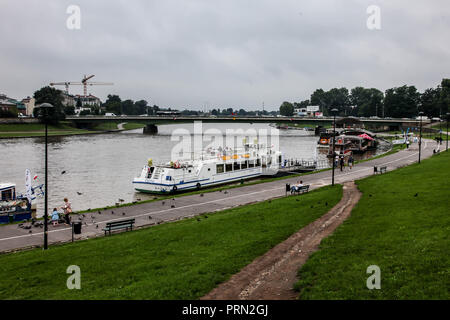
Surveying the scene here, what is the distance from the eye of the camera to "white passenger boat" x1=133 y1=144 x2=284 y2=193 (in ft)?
127

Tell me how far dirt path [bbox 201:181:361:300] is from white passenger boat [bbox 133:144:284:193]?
2127 centimetres

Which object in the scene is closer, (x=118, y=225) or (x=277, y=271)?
(x=277, y=271)

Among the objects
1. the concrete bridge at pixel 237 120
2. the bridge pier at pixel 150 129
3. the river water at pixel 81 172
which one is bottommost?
the river water at pixel 81 172

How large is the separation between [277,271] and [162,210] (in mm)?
14829

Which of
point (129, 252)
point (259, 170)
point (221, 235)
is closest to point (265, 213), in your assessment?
point (221, 235)

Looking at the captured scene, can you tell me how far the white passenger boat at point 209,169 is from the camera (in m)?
38.6

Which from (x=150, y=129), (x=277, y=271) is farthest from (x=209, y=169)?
(x=150, y=129)

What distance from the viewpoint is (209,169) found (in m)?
42.2

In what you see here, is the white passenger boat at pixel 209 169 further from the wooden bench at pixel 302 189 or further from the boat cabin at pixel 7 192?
the wooden bench at pixel 302 189

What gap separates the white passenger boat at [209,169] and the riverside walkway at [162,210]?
21.5 ft

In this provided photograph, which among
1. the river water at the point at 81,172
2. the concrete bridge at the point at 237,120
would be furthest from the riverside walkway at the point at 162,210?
Answer: the concrete bridge at the point at 237,120

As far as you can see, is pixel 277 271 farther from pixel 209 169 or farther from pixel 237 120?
A: pixel 237 120

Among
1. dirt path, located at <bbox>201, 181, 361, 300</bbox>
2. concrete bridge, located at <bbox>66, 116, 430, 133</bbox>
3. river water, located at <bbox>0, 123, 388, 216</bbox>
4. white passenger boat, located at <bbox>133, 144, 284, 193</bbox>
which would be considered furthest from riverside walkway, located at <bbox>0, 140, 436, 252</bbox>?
concrete bridge, located at <bbox>66, 116, 430, 133</bbox>
